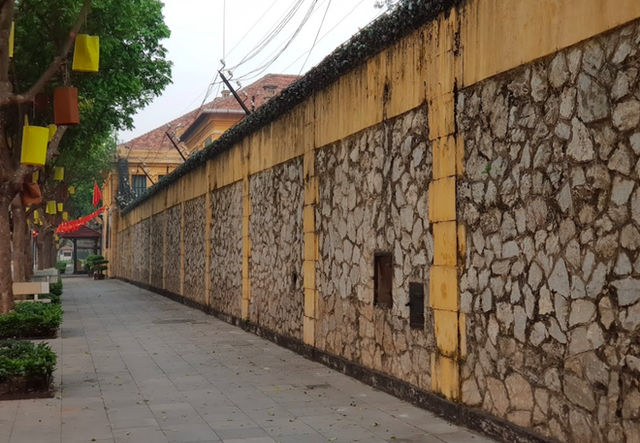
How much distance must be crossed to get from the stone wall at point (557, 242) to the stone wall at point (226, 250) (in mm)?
9759

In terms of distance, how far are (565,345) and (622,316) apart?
67 centimetres

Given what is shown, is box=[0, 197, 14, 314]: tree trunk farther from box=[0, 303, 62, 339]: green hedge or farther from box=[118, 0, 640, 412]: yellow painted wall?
box=[118, 0, 640, 412]: yellow painted wall

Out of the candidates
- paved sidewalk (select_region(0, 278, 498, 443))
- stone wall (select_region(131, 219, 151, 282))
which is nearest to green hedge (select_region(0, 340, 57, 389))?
paved sidewalk (select_region(0, 278, 498, 443))

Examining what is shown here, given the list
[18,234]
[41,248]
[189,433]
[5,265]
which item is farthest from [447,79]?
[41,248]

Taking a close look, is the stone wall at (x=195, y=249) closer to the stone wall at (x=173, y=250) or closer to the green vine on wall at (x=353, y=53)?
the stone wall at (x=173, y=250)

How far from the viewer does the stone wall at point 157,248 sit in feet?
92.4

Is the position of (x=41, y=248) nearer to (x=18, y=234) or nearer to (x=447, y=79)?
(x=18, y=234)

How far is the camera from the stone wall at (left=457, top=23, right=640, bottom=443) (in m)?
4.95

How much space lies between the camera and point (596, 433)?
5.12 meters

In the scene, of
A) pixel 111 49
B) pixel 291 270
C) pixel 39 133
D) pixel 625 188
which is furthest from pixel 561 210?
pixel 111 49

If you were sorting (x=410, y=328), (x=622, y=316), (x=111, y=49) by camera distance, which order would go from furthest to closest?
1. (x=111, y=49)
2. (x=410, y=328)
3. (x=622, y=316)

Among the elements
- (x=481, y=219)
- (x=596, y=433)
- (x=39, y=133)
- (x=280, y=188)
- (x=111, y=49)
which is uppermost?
(x=111, y=49)

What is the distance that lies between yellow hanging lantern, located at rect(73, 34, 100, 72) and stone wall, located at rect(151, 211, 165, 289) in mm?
15803

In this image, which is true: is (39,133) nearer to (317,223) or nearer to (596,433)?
(317,223)
